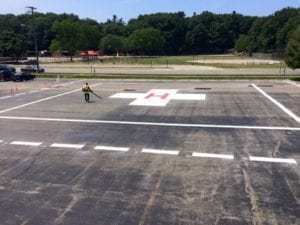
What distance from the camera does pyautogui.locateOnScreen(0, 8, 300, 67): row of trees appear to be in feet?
308

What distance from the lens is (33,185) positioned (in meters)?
11.4

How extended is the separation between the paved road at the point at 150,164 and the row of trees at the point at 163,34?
71821 mm

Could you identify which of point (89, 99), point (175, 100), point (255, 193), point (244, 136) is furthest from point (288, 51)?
point (255, 193)

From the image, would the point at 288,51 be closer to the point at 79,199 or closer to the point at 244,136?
the point at 244,136

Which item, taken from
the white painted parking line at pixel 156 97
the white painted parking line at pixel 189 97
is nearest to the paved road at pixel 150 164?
the white painted parking line at pixel 156 97

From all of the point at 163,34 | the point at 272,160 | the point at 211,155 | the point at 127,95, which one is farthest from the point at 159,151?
the point at 163,34

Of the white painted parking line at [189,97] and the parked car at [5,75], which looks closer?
the white painted parking line at [189,97]

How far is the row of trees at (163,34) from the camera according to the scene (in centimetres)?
9394

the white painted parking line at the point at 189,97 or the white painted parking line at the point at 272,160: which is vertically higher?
the white painted parking line at the point at 272,160

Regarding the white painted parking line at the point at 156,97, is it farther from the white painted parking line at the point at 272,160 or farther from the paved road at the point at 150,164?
the white painted parking line at the point at 272,160

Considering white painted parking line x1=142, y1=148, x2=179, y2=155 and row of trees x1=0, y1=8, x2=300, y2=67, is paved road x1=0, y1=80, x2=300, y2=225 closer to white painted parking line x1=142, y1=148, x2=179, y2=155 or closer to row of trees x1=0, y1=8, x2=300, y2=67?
white painted parking line x1=142, y1=148, x2=179, y2=155

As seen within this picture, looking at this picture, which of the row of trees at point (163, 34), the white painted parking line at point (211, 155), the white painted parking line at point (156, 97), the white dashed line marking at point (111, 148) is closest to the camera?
the white painted parking line at point (211, 155)

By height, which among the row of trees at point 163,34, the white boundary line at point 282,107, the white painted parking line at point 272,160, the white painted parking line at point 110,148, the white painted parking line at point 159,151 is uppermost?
the row of trees at point 163,34

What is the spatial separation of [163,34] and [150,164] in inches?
5730
